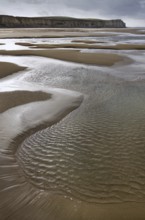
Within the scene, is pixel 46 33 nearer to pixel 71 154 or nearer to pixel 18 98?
pixel 18 98

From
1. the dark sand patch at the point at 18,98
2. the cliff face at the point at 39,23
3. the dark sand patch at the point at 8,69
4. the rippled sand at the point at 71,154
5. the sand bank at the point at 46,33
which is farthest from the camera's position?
the cliff face at the point at 39,23

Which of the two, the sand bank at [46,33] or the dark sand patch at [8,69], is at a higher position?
the sand bank at [46,33]

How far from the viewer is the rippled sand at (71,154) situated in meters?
2.02

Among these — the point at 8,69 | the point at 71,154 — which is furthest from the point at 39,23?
the point at 71,154

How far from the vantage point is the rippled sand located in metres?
2.02

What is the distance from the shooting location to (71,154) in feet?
9.05

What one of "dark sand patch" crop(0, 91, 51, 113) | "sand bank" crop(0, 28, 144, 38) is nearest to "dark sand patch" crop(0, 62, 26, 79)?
"dark sand patch" crop(0, 91, 51, 113)

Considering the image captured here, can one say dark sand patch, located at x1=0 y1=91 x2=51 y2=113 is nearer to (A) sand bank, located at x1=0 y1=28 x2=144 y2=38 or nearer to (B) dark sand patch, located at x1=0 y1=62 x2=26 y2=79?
(B) dark sand patch, located at x1=0 y1=62 x2=26 y2=79

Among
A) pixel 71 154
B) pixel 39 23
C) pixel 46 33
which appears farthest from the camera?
pixel 39 23

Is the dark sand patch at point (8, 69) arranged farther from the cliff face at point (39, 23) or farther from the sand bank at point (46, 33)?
the cliff face at point (39, 23)

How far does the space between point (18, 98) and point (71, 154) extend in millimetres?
2278

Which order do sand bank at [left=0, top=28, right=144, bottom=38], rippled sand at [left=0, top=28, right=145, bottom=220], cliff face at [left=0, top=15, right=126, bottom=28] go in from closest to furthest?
rippled sand at [left=0, top=28, right=145, bottom=220], sand bank at [left=0, top=28, right=144, bottom=38], cliff face at [left=0, top=15, right=126, bottom=28]

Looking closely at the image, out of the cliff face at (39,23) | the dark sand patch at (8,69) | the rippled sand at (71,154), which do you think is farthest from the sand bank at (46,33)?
the cliff face at (39,23)

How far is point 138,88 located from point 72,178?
12.2 ft
